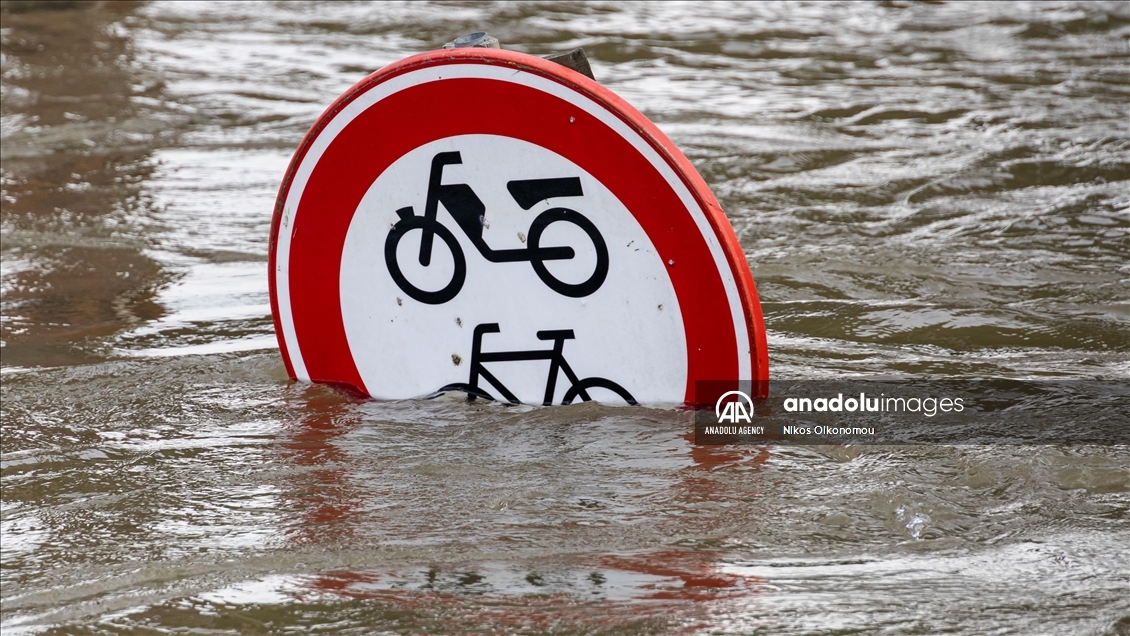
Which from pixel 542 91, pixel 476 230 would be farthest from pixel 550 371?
pixel 542 91

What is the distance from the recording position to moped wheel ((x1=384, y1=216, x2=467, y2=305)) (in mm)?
2123

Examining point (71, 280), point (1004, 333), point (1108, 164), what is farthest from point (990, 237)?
point (71, 280)

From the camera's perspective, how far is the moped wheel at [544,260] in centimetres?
203

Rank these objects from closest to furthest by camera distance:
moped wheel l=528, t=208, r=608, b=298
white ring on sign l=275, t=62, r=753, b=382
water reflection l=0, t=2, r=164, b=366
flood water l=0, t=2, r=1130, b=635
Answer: flood water l=0, t=2, r=1130, b=635, white ring on sign l=275, t=62, r=753, b=382, moped wheel l=528, t=208, r=608, b=298, water reflection l=0, t=2, r=164, b=366

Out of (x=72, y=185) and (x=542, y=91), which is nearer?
(x=542, y=91)

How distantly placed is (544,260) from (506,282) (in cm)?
9

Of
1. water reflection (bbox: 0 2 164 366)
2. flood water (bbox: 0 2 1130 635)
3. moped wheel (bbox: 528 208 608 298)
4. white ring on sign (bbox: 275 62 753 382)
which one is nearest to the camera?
Result: flood water (bbox: 0 2 1130 635)

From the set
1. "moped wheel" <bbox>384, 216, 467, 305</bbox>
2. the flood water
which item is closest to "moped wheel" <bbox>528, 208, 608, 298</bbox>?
"moped wheel" <bbox>384, 216, 467, 305</bbox>

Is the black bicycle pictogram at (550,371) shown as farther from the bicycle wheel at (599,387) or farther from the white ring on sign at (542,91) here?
the white ring on sign at (542,91)

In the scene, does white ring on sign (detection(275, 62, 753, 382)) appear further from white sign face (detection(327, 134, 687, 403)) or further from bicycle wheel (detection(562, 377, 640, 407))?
bicycle wheel (detection(562, 377, 640, 407))

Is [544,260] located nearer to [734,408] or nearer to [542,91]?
[542,91]

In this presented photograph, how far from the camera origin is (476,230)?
82.9 inches

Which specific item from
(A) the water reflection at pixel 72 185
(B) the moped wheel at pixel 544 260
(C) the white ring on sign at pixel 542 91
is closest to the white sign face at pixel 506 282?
(B) the moped wheel at pixel 544 260

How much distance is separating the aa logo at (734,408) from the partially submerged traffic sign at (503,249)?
40 mm
